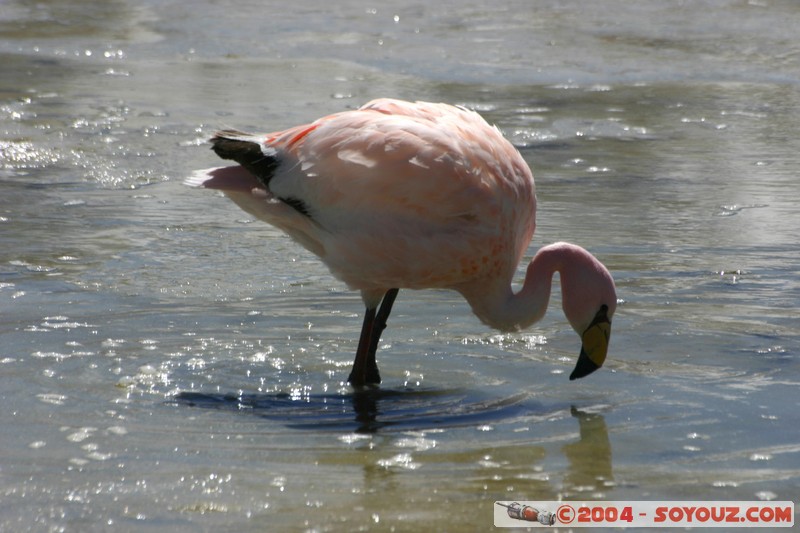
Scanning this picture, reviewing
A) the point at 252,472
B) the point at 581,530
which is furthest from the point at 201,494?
the point at 581,530

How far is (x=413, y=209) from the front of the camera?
4.89 metres

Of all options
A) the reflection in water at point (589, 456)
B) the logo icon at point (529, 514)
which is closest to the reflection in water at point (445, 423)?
the reflection in water at point (589, 456)

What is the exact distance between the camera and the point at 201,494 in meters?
3.67

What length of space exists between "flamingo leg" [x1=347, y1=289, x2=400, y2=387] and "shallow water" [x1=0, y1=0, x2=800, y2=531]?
8cm

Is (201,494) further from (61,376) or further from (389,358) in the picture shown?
(389,358)

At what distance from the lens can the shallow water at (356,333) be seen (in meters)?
3.82

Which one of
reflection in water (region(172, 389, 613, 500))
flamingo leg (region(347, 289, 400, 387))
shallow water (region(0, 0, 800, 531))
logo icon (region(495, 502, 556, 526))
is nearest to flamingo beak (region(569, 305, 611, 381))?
shallow water (region(0, 0, 800, 531))

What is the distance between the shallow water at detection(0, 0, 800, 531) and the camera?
12.5ft

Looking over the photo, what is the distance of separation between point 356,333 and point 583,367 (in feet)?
4.21

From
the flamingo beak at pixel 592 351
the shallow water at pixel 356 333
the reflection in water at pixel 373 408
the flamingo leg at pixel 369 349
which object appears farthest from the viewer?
the flamingo leg at pixel 369 349

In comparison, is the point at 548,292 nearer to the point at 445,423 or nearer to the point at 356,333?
the point at 445,423

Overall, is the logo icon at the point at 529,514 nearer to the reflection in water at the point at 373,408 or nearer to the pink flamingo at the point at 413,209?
the reflection in water at the point at 373,408

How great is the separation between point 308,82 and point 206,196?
450 centimetres

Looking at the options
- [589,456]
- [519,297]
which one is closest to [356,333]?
[519,297]
